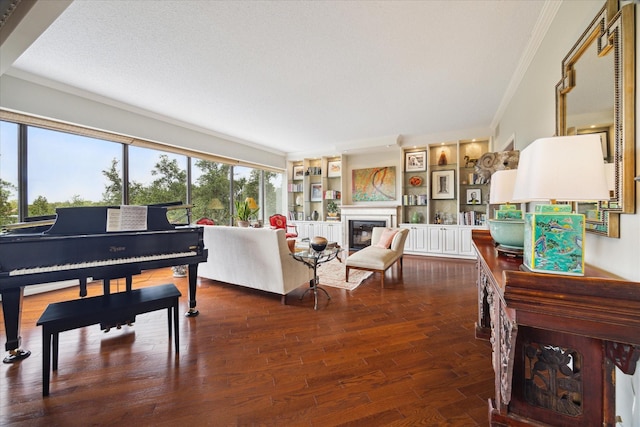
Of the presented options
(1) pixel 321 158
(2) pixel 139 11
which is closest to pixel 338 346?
(2) pixel 139 11

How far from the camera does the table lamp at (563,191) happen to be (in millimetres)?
867

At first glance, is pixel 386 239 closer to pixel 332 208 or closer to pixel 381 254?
pixel 381 254

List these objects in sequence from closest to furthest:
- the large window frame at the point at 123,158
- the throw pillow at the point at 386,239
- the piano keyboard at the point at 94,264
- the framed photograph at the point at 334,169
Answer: the piano keyboard at the point at 94,264 → the large window frame at the point at 123,158 → the throw pillow at the point at 386,239 → the framed photograph at the point at 334,169

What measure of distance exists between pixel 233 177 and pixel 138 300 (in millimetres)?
4359

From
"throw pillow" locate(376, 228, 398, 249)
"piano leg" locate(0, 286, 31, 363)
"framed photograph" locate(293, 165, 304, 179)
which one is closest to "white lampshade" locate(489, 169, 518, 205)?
"throw pillow" locate(376, 228, 398, 249)

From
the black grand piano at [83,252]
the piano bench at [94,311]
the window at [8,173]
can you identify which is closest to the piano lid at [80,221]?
the black grand piano at [83,252]

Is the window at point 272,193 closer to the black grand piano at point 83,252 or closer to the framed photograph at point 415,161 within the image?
the framed photograph at point 415,161

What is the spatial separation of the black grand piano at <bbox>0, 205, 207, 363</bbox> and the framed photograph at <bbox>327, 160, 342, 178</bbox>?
4583 mm

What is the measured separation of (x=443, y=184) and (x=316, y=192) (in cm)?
329

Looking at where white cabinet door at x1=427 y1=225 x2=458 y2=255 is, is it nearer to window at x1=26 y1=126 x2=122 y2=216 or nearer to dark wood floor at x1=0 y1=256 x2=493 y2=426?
dark wood floor at x1=0 y1=256 x2=493 y2=426

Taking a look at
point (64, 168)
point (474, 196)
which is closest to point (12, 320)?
point (64, 168)

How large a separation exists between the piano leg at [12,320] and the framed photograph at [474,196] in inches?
249

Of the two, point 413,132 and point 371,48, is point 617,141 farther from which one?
point 413,132

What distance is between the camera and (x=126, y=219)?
2.18 meters
